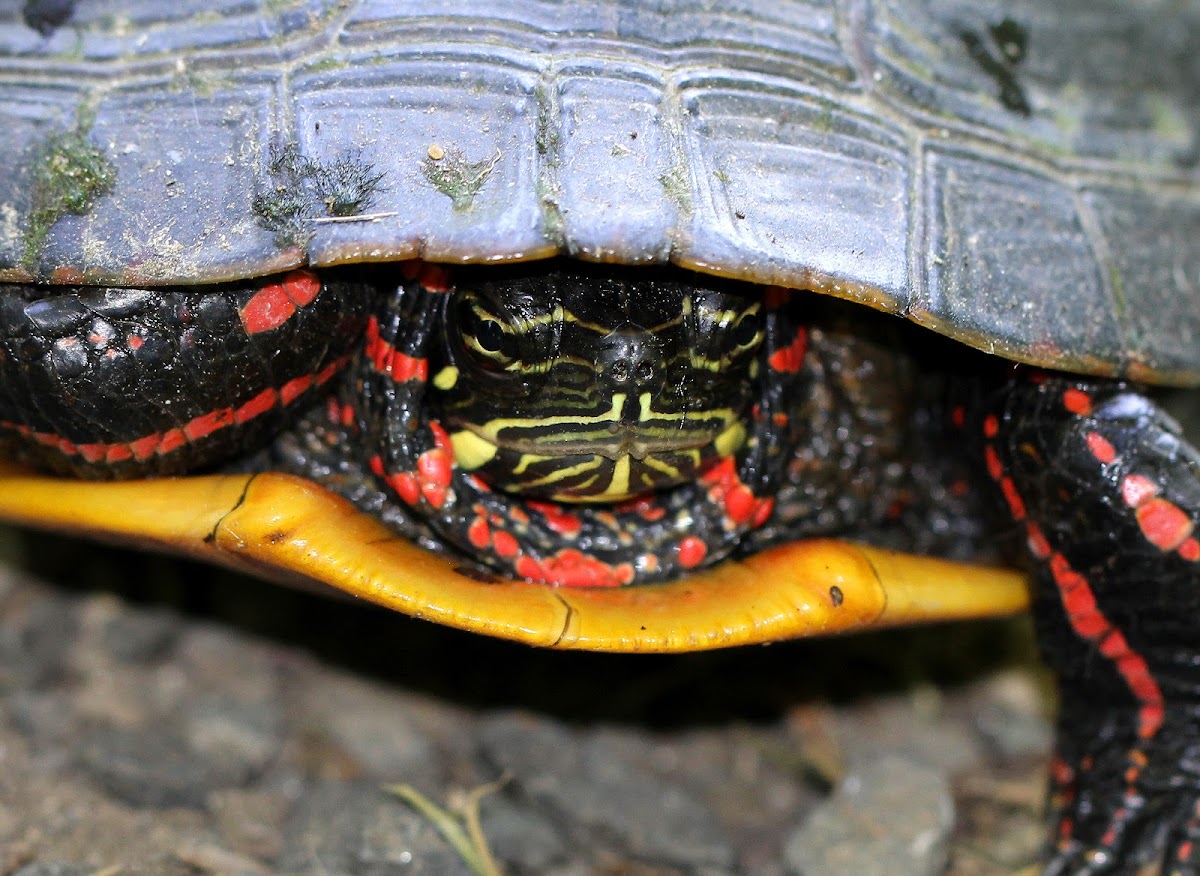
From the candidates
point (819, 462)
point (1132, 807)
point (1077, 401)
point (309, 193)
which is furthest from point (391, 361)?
point (1132, 807)

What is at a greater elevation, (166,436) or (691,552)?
(166,436)

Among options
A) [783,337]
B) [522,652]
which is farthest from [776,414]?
[522,652]

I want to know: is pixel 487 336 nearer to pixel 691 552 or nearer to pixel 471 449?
pixel 471 449

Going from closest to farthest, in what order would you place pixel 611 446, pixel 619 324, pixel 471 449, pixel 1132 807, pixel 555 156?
pixel 555 156 < pixel 619 324 < pixel 611 446 < pixel 471 449 < pixel 1132 807

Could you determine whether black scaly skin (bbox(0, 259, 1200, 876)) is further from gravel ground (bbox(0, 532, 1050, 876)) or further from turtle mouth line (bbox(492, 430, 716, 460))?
gravel ground (bbox(0, 532, 1050, 876))

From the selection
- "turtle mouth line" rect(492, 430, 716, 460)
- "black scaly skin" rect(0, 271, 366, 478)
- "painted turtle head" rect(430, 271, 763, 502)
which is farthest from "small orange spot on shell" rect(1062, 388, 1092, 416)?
"black scaly skin" rect(0, 271, 366, 478)

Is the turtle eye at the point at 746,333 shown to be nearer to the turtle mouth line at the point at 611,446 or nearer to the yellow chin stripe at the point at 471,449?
the turtle mouth line at the point at 611,446

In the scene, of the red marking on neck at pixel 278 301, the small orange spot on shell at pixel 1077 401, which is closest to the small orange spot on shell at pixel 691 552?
the small orange spot on shell at pixel 1077 401
